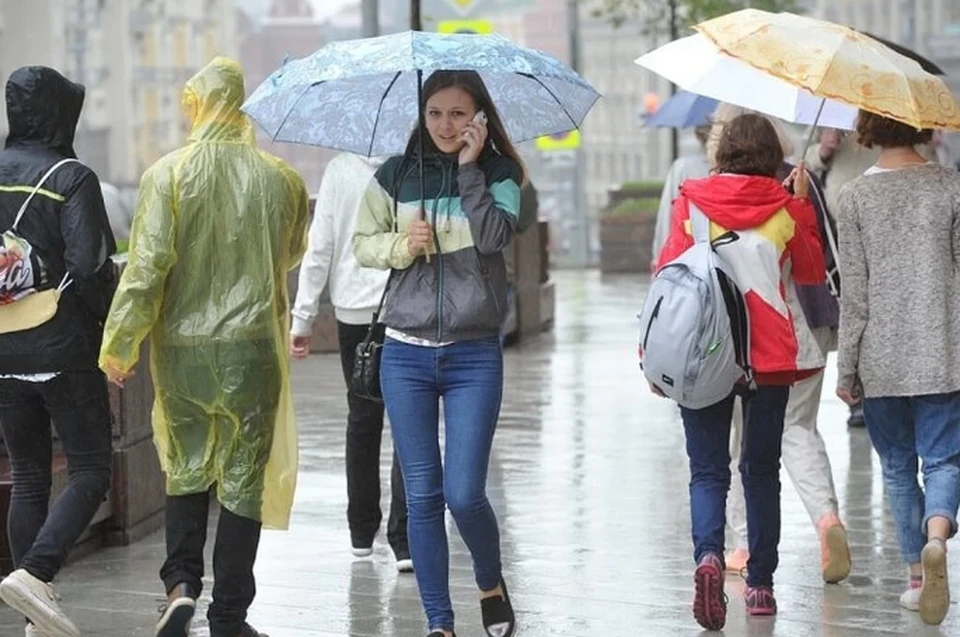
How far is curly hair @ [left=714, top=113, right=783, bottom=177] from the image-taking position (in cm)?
777

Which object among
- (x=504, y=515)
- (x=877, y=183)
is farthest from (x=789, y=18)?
(x=504, y=515)

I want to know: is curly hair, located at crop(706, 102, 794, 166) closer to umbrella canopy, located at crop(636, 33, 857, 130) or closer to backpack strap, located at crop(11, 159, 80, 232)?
umbrella canopy, located at crop(636, 33, 857, 130)

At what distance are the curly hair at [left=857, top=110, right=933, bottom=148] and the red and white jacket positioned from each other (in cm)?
33

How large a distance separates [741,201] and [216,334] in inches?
70.8

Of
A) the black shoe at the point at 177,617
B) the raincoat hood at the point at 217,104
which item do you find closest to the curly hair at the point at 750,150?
the raincoat hood at the point at 217,104

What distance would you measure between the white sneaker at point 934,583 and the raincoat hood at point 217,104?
257cm

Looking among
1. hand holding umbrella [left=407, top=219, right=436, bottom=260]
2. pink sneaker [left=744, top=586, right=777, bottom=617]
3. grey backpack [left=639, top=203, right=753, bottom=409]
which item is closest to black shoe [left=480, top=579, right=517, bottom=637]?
grey backpack [left=639, top=203, right=753, bottom=409]

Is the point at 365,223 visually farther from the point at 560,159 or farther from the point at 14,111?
the point at 560,159

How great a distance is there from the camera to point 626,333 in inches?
778

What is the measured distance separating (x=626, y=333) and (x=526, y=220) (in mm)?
12603

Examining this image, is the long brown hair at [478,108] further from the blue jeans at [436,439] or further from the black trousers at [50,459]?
the black trousers at [50,459]

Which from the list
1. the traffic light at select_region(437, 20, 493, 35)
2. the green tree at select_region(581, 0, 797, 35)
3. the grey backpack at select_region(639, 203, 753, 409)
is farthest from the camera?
the green tree at select_region(581, 0, 797, 35)

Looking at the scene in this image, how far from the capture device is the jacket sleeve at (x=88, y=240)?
24.8 feet

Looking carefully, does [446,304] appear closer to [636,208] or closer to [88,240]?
[88,240]
